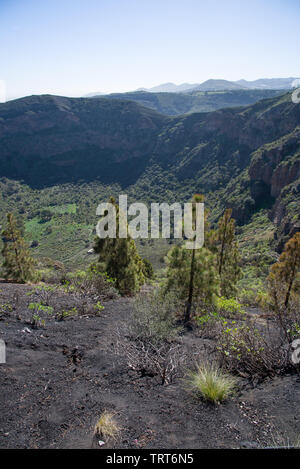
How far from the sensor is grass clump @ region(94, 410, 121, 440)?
3713 mm

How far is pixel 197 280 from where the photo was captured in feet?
31.3

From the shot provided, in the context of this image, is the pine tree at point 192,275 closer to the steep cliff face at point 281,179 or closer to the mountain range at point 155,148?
the steep cliff face at point 281,179

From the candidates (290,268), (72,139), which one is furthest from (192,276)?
(72,139)

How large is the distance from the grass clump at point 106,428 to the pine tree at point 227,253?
35.4 ft

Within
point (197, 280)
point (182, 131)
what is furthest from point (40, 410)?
point (182, 131)

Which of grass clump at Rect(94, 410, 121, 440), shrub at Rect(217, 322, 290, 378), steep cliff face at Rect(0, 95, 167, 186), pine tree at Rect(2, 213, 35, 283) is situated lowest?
pine tree at Rect(2, 213, 35, 283)

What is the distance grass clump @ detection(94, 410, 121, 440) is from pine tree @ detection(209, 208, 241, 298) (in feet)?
35.4

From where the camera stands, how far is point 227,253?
15.1 m

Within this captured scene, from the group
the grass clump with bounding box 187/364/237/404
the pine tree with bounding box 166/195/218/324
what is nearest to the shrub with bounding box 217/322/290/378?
the grass clump with bounding box 187/364/237/404

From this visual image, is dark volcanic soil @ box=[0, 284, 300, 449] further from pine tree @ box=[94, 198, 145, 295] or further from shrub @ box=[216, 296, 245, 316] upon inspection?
pine tree @ box=[94, 198, 145, 295]

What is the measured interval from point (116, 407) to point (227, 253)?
11.8 meters

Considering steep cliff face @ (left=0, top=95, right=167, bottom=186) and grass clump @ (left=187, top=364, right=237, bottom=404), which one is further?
steep cliff face @ (left=0, top=95, right=167, bottom=186)

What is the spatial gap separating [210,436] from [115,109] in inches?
5415
